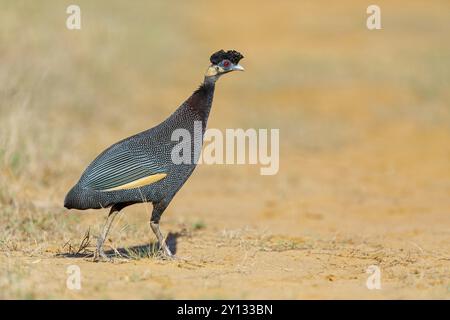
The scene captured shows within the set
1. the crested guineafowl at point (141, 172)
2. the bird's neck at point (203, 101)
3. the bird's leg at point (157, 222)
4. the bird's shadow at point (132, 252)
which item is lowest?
the bird's shadow at point (132, 252)

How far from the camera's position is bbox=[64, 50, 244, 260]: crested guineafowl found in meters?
5.23

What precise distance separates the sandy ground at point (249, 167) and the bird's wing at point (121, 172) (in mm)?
514

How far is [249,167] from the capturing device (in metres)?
10.9

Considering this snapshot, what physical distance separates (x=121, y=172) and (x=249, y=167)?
5681 mm

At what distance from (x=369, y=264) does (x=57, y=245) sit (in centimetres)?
231

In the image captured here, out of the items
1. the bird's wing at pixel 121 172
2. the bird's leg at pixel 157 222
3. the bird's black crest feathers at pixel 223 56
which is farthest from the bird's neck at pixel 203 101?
the bird's leg at pixel 157 222

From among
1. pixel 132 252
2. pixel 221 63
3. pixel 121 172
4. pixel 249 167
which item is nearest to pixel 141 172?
pixel 121 172

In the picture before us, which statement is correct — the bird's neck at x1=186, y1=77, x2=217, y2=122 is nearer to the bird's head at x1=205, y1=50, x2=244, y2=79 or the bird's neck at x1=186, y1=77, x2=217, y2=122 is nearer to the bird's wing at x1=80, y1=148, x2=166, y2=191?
the bird's head at x1=205, y1=50, x2=244, y2=79

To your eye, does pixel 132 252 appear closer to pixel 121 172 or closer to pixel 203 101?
pixel 121 172

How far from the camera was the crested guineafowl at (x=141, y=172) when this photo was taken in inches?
206

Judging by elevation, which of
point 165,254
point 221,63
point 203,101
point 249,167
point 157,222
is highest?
point 221,63

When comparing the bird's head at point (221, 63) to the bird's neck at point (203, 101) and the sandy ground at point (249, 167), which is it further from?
the sandy ground at point (249, 167)

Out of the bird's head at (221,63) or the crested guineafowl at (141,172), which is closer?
the crested guineafowl at (141,172)
